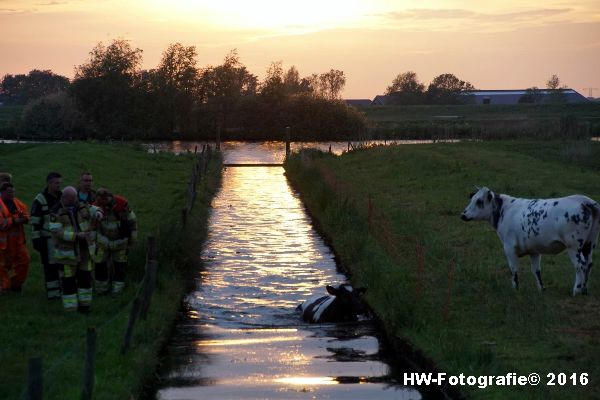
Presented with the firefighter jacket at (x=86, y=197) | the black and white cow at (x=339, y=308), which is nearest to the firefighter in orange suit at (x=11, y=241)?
the firefighter jacket at (x=86, y=197)

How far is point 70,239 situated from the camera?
14180 mm

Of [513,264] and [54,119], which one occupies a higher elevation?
[54,119]

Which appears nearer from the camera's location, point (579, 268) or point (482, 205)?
point (579, 268)

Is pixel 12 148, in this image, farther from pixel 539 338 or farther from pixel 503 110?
pixel 503 110

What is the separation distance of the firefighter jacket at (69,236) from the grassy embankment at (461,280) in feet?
14.4

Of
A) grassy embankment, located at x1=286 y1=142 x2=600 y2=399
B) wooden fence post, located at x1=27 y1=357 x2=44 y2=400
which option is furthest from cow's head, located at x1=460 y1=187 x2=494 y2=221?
wooden fence post, located at x1=27 y1=357 x2=44 y2=400

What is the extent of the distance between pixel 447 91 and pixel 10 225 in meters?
159

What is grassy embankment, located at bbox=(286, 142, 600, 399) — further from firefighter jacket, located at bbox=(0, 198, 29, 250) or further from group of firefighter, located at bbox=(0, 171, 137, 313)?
firefighter jacket, located at bbox=(0, 198, 29, 250)

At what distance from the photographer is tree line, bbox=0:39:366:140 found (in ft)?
272

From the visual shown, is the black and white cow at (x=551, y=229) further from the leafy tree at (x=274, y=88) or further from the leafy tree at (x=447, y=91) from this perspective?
the leafy tree at (x=447, y=91)

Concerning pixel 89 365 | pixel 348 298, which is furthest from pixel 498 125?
pixel 89 365

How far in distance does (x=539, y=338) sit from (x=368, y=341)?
8.28 ft

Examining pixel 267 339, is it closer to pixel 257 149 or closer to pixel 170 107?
pixel 257 149

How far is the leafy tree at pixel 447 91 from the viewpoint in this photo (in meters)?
168
